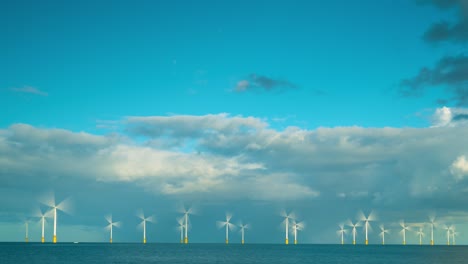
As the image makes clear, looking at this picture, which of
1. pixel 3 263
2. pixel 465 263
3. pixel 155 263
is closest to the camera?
pixel 3 263

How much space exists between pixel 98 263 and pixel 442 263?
113m

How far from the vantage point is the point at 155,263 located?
163 m

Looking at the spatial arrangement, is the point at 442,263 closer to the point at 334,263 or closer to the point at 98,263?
the point at 334,263

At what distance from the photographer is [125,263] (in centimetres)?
15512

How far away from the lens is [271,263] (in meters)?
170

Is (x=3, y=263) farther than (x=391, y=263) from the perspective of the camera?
No

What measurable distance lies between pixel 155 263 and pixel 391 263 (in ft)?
267

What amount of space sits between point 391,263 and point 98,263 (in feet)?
324

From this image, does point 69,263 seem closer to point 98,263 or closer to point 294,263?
point 98,263

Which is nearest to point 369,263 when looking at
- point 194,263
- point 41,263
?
point 194,263

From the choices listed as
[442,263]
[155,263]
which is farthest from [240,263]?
[442,263]

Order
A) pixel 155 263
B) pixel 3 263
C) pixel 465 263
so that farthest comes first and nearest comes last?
pixel 465 263 < pixel 155 263 < pixel 3 263

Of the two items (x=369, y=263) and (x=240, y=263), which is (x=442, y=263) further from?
(x=240, y=263)

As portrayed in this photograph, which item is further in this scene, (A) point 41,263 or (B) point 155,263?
(B) point 155,263
